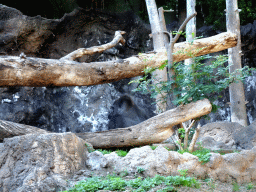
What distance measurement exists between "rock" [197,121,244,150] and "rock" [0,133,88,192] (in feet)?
14.9

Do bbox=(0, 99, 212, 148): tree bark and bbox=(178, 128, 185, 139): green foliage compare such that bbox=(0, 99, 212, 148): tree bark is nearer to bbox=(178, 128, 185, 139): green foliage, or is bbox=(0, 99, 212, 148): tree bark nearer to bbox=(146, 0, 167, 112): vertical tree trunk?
bbox=(178, 128, 185, 139): green foliage

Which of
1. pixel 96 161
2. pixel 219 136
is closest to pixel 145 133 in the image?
pixel 96 161

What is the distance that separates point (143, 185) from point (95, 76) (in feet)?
11.2

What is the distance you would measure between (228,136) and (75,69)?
493 cm

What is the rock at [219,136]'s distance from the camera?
774 cm

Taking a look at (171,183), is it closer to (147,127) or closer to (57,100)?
(147,127)

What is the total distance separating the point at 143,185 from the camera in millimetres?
3680

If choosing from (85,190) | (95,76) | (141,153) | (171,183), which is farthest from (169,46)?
(85,190)

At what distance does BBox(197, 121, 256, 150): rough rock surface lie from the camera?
7488 mm

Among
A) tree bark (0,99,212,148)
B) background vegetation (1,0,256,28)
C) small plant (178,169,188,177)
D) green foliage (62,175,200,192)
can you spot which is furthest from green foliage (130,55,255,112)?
background vegetation (1,0,256,28)

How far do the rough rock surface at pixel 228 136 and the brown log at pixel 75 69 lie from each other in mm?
2484

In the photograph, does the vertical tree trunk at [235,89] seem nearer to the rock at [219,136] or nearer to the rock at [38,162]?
the rock at [219,136]

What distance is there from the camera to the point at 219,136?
324 inches

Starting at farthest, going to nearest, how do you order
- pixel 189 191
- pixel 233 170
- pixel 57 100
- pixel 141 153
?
pixel 57 100 < pixel 233 170 < pixel 141 153 < pixel 189 191
